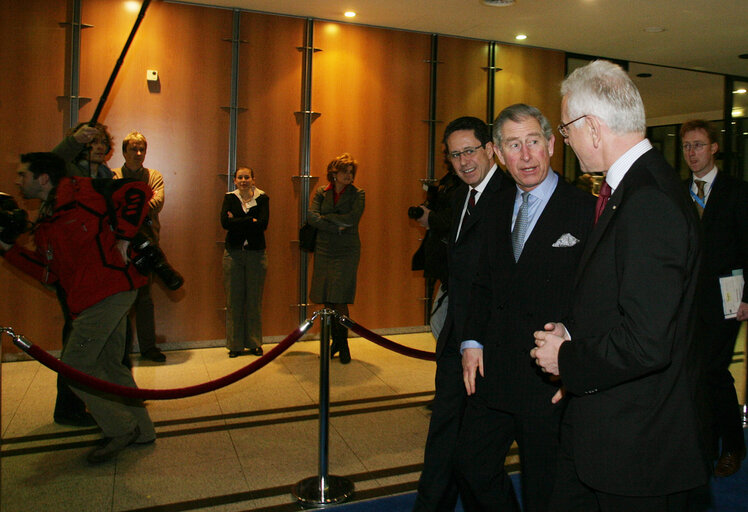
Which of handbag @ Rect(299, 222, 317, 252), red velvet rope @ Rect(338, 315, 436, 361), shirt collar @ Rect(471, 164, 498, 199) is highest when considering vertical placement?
shirt collar @ Rect(471, 164, 498, 199)

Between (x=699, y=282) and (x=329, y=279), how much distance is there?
4.51 meters

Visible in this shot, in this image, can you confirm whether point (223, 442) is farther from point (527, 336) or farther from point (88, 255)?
point (527, 336)

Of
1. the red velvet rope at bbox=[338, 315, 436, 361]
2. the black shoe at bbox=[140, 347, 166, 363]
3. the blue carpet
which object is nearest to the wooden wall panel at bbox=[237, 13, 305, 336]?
the black shoe at bbox=[140, 347, 166, 363]

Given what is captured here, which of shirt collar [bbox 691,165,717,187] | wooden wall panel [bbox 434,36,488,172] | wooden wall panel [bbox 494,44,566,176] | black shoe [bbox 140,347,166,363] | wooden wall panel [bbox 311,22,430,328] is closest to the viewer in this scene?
shirt collar [bbox 691,165,717,187]

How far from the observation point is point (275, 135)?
6684mm

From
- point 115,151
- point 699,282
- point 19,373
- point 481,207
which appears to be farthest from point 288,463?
point 115,151

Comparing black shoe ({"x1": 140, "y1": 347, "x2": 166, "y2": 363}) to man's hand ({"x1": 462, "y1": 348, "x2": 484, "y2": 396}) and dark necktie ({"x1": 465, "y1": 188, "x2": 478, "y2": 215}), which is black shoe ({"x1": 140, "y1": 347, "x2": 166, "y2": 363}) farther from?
man's hand ({"x1": 462, "y1": 348, "x2": 484, "y2": 396})

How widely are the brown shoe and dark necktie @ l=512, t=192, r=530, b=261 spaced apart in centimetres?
209

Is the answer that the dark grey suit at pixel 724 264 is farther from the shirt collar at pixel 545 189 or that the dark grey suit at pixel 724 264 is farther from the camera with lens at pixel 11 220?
the camera with lens at pixel 11 220

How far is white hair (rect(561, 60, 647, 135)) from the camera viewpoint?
1638 millimetres

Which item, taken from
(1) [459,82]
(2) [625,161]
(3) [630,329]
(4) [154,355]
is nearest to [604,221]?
(2) [625,161]

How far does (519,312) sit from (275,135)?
4.93 metres

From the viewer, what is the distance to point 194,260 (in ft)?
21.1

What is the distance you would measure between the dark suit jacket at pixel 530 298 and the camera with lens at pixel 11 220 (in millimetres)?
2467
